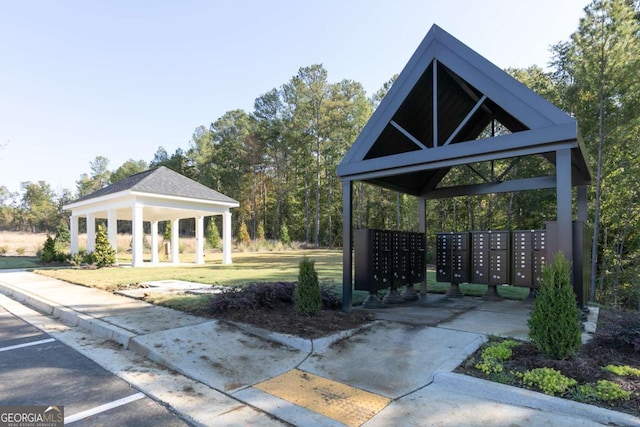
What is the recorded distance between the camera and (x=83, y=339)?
5.05 metres

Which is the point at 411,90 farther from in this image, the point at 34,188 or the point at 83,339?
the point at 34,188

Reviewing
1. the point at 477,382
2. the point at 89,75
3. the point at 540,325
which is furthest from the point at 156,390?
the point at 89,75

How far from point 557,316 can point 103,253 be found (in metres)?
16.2

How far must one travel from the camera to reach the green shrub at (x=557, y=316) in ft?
11.0

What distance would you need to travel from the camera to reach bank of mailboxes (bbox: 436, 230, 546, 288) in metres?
6.68

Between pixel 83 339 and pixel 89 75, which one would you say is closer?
pixel 83 339

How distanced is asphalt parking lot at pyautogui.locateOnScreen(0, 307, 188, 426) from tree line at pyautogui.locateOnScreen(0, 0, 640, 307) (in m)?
7.28

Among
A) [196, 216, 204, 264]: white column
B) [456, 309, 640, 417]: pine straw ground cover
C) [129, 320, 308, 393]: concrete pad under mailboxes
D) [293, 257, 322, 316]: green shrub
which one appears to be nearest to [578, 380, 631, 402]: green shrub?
[456, 309, 640, 417]: pine straw ground cover

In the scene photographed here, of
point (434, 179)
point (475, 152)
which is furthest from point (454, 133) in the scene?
point (434, 179)

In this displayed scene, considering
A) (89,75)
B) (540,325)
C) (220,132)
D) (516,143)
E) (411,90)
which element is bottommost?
(540,325)

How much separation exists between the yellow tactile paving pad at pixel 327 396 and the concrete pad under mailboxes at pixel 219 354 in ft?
0.85

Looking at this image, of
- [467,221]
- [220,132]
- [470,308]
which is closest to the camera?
[470,308]

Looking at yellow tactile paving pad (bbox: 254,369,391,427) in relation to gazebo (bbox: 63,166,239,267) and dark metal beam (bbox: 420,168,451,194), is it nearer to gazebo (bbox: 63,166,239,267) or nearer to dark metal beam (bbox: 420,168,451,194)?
Result: dark metal beam (bbox: 420,168,451,194)

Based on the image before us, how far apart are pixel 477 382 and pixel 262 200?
1654 inches
